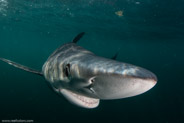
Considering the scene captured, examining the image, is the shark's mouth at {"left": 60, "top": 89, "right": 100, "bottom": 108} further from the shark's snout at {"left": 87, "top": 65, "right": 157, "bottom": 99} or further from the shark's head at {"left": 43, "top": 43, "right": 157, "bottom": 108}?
the shark's snout at {"left": 87, "top": 65, "right": 157, "bottom": 99}

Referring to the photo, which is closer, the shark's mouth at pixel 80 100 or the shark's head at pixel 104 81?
the shark's head at pixel 104 81

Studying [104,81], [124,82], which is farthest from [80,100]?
[124,82]

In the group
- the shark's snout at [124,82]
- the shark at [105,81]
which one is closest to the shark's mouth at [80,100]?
the shark at [105,81]

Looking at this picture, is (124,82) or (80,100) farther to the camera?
(80,100)

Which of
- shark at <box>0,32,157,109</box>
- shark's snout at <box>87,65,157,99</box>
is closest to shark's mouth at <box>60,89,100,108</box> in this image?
shark at <box>0,32,157,109</box>

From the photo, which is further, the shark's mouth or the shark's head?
the shark's mouth

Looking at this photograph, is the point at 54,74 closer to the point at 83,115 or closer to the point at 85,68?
the point at 85,68

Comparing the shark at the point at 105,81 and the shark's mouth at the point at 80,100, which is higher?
the shark at the point at 105,81

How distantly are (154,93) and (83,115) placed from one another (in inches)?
490

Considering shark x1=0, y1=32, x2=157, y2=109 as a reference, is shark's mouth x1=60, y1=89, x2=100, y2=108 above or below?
below

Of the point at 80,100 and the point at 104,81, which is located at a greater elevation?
the point at 104,81

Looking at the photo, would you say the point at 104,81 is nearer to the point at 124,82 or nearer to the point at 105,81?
the point at 105,81

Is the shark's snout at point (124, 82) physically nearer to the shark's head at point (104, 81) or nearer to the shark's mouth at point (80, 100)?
the shark's head at point (104, 81)

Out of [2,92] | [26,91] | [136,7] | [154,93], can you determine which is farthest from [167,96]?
[2,92]
